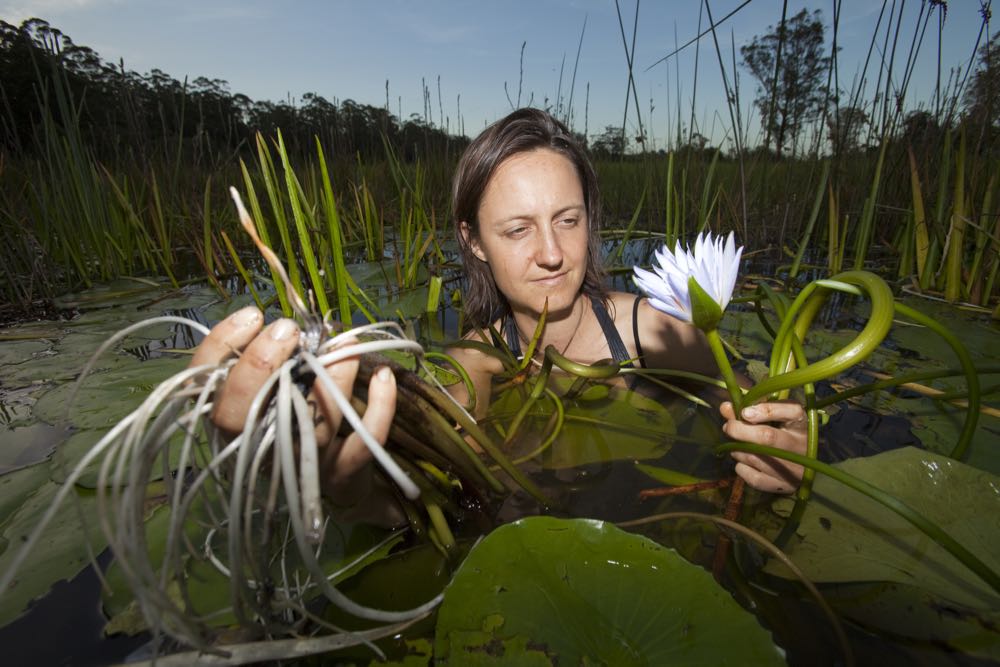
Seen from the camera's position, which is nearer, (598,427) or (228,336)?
(228,336)

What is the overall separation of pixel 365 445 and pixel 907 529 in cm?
95

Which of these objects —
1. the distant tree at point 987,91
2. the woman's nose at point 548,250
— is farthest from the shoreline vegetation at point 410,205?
the woman's nose at point 548,250

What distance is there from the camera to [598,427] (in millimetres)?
1292

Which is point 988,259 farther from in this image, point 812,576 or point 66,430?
point 66,430

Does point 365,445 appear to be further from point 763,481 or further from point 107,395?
point 107,395

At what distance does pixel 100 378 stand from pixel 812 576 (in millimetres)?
2134

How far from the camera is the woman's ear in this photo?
1915mm

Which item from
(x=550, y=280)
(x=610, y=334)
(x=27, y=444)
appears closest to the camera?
(x=27, y=444)

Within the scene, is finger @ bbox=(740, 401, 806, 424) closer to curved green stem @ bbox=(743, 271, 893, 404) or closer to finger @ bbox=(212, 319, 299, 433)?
curved green stem @ bbox=(743, 271, 893, 404)

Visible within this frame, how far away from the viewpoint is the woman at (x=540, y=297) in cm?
78

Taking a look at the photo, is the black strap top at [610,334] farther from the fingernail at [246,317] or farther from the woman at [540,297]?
the fingernail at [246,317]

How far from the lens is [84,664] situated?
2.24 feet

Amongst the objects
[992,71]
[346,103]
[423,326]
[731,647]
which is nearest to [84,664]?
[731,647]

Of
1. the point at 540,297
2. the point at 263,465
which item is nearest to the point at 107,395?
the point at 263,465
